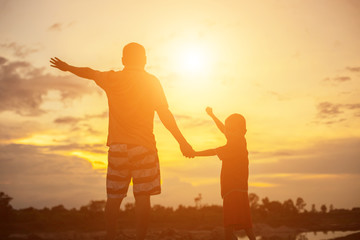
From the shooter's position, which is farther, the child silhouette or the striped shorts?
the child silhouette

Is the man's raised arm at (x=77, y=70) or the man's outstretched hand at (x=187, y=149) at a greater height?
the man's raised arm at (x=77, y=70)

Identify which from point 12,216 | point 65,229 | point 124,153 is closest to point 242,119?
point 124,153

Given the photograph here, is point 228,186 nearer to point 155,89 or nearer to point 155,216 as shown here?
point 155,89

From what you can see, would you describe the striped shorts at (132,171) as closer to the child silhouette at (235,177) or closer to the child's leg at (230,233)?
the child silhouette at (235,177)

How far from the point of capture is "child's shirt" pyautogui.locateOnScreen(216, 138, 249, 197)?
609 centimetres

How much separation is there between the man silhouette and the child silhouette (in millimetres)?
1443

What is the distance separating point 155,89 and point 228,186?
2.38 m

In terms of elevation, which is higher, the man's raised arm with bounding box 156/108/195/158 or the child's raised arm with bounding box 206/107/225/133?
the child's raised arm with bounding box 206/107/225/133

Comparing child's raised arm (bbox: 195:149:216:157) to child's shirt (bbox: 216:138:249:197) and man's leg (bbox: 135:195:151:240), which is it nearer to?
child's shirt (bbox: 216:138:249:197)

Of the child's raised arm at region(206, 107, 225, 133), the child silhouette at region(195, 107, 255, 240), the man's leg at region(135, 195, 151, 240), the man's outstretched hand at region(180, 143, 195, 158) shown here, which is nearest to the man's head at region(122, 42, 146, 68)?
the man's outstretched hand at region(180, 143, 195, 158)

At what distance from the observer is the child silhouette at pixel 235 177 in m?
5.96

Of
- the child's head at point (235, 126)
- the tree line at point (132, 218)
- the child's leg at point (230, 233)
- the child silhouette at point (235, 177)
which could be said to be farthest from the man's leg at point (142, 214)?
the tree line at point (132, 218)

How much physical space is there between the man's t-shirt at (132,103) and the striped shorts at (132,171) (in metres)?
0.11

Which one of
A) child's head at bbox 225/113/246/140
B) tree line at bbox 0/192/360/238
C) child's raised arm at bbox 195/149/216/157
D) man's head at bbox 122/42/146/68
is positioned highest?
man's head at bbox 122/42/146/68
